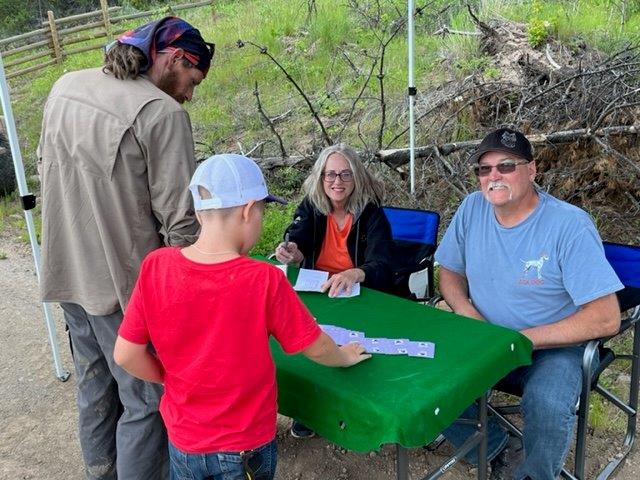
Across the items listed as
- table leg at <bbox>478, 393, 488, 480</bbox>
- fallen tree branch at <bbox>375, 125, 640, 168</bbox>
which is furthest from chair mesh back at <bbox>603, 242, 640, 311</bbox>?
fallen tree branch at <bbox>375, 125, 640, 168</bbox>

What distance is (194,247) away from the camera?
63.5 inches

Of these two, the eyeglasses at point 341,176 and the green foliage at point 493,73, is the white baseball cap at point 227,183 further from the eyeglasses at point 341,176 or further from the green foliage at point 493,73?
the green foliage at point 493,73

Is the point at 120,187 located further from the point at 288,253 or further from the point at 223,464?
the point at 288,253

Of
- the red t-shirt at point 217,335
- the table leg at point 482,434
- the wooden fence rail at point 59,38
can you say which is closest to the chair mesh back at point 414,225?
the table leg at point 482,434

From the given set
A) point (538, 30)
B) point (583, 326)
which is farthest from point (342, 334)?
point (538, 30)

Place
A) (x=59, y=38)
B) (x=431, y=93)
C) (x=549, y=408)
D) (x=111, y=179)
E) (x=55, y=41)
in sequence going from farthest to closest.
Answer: (x=59, y=38)
(x=55, y=41)
(x=431, y=93)
(x=549, y=408)
(x=111, y=179)

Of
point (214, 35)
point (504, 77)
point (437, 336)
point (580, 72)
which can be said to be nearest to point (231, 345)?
point (437, 336)

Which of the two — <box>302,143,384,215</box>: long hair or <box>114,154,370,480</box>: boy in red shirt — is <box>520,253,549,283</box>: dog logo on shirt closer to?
<box>302,143,384,215</box>: long hair

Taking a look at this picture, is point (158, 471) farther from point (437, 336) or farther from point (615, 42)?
point (615, 42)

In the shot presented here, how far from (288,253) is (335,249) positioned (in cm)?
26

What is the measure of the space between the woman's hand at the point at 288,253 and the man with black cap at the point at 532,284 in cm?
74

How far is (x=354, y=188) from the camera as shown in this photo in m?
3.03

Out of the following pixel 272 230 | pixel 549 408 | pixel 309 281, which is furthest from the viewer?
pixel 272 230

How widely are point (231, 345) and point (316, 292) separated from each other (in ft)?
3.43
